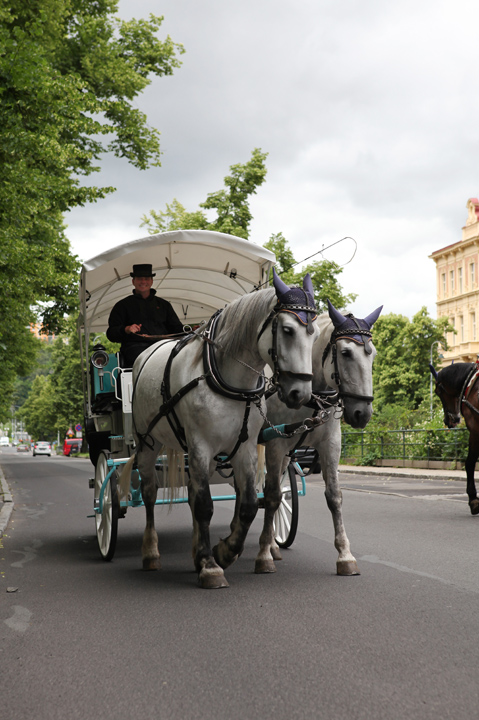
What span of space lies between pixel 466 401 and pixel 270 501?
492 cm

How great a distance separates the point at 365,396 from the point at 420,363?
54.6m

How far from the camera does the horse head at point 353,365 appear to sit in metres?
6.15

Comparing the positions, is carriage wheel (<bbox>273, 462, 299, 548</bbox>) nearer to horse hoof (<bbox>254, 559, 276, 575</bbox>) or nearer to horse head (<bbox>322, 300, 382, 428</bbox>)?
horse hoof (<bbox>254, 559, 276, 575</bbox>)

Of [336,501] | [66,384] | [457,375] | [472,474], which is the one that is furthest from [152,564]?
[66,384]

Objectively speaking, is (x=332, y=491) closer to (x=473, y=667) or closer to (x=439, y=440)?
(x=473, y=667)

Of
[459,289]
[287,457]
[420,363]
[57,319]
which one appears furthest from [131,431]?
[459,289]

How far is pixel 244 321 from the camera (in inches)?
240

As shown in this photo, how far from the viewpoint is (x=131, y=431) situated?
7.89m

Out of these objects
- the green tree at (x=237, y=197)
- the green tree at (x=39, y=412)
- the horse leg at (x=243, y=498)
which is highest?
the green tree at (x=237, y=197)

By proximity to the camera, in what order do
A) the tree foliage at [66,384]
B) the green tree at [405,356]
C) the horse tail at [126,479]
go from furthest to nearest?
the tree foliage at [66,384] < the green tree at [405,356] < the horse tail at [126,479]

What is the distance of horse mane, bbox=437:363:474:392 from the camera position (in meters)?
11.2

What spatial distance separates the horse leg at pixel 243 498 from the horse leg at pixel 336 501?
2.65ft

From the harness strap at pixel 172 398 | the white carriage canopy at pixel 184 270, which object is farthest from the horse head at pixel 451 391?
the harness strap at pixel 172 398

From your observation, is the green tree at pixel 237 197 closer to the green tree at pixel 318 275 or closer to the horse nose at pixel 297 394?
the green tree at pixel 318 275
